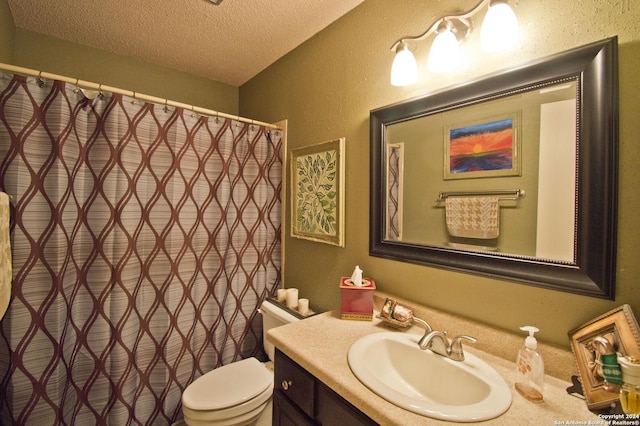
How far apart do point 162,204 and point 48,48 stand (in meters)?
1.34

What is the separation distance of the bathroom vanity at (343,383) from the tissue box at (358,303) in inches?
1.3

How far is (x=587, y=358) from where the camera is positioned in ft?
2.38

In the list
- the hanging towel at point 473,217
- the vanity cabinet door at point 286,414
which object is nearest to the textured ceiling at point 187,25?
the hanging towel at point 473,217

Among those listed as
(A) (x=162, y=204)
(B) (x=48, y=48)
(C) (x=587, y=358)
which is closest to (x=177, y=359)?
(A) (x=162, y=204)

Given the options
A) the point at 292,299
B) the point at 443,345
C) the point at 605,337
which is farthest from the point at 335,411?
the point at 292,299

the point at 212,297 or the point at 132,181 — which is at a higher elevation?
the point at 132,181

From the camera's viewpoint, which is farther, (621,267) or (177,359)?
(177,359)

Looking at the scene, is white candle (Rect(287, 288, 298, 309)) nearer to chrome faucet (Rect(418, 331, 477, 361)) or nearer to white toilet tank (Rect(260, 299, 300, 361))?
white toilet tank (Rect(260, 299, 300, 361))

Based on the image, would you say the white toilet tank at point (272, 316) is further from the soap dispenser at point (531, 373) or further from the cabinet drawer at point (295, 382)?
the soap dispenser at point (531, 373)

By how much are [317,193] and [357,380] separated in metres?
1.05

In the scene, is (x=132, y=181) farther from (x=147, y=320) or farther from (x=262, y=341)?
(x=262, y=341)

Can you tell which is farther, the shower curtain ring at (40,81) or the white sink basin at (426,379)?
the shower curtain ring at (40,81)

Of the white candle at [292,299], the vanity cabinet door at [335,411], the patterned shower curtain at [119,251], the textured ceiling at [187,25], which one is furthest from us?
the white candle at [292,299]

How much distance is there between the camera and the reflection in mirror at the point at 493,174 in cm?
83
